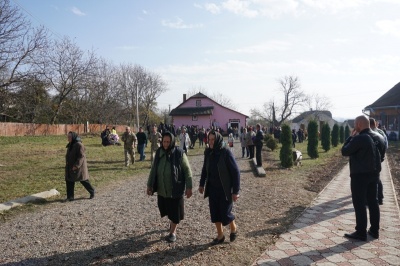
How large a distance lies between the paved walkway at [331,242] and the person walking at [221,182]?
2.48 ft

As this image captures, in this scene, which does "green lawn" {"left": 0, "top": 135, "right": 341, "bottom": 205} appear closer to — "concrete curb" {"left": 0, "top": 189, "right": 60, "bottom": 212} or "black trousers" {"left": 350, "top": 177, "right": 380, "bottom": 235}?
"concrete curb" {"left": 0, "top": 189, "right": 60, "bottom": 212}

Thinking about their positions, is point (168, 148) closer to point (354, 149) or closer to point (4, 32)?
point (354, 149)

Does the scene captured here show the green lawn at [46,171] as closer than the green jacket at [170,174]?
No

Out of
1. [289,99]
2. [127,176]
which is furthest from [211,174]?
[289,99]

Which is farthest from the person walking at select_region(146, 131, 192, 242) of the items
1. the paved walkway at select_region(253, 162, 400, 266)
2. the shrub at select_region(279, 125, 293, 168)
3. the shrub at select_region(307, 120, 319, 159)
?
the shrub at select_region(307, 120, 319, 159)

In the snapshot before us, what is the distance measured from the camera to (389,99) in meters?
38.6

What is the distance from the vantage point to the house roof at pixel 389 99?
3706 centimetres

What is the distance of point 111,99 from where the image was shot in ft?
147

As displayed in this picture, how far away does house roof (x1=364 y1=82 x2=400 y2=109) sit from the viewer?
122 feet

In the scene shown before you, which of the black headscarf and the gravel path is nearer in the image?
the gravel path

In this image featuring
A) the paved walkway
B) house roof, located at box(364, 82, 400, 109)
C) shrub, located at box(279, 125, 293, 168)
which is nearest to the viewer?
the paved walkway

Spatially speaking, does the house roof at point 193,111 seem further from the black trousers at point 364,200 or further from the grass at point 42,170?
the black trousers at point 364,200

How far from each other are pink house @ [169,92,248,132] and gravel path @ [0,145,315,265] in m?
44.2

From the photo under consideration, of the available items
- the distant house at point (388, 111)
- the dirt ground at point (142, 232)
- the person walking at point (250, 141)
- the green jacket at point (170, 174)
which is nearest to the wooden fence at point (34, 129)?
the person walking at point (250, 141)
